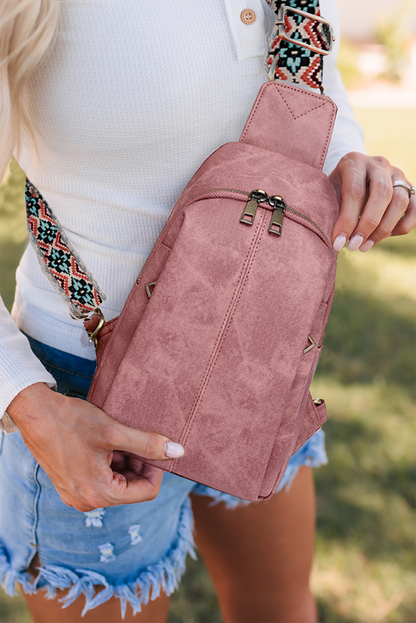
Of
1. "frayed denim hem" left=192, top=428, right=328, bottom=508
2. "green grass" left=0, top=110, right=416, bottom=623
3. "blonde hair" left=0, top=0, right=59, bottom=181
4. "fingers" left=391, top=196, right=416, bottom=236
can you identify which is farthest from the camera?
"green grass" left=0, top=110, right=416, bottom=623

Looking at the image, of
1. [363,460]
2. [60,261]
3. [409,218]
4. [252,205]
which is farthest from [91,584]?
[363,460]

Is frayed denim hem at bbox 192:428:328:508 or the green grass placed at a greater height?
frayed denim hem at bbox 192:428:328:508

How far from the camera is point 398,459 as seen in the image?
7.86 feet

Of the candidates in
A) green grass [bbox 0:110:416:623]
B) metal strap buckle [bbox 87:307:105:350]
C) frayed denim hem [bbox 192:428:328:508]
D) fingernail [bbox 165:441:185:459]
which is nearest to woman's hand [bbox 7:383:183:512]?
fingernail [bbox 165:441:185:459]

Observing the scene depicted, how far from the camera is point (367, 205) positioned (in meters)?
0.88

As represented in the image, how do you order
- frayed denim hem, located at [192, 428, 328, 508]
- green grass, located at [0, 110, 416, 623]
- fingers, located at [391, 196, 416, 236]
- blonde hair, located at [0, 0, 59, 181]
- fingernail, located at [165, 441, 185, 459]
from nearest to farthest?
blonde hair, located at [0, 0, 59, 181]
fingernail, located at [165, 441, 185, 459]
fingers, located at [391, 196, 416, 236]
frayed denim hem, located at [192, 428, 328, 508]
green grass, located at [0, 110, 416, 623]

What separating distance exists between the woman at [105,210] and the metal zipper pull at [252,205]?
144 millimetres

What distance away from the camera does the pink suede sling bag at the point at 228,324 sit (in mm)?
827

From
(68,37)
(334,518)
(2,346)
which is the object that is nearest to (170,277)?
(2,346)

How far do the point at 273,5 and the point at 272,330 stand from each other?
57cm

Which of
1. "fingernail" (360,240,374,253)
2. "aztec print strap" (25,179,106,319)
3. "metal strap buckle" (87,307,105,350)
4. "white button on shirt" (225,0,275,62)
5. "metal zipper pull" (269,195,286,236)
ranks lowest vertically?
"metal strap buckle" (87,307,105,350)

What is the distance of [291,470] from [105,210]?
0.72m

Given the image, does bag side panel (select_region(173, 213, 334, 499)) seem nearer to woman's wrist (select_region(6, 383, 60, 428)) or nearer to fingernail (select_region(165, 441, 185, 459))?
fingernail (select_region(165, 441, 185, 459))

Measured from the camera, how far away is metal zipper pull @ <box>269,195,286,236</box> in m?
0.84
